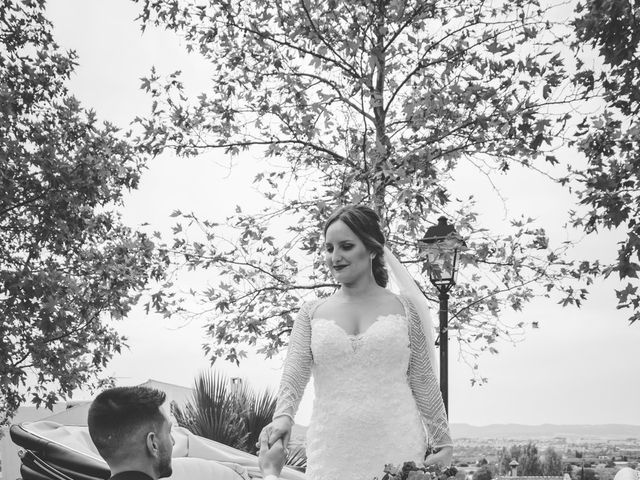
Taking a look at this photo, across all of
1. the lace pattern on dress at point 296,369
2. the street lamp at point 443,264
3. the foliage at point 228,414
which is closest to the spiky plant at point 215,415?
the foliage at point 228,414

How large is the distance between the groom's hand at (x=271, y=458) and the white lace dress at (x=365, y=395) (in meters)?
0.34

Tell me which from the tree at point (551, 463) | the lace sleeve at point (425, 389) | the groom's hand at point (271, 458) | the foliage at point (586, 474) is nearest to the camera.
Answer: the groom's hand at point (271, 458)

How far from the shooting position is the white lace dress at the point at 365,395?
326 centimetres

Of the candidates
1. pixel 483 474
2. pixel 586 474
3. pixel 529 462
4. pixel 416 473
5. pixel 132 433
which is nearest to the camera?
pixel 416 473

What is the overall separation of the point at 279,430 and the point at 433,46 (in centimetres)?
860

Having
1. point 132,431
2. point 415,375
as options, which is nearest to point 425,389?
point 415,375

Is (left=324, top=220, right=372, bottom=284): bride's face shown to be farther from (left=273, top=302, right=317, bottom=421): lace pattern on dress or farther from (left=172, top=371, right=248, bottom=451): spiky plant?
(left=172, top=371, right=248, bottom=451): spiky plant

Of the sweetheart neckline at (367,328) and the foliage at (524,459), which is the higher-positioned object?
the sweetheart neckline at (367,328)

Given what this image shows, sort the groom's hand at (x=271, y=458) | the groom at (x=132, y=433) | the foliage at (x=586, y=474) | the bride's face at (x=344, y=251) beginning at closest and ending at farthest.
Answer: the groom's hand at (x=271, y=458) → the groom at (x=132, y=433) → the bride's face at (x=344, y=251) → the foliage at (x=586, y=474)

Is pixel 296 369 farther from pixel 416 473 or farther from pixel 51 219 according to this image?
pixel 51 219

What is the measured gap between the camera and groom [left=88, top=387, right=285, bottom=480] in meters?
3.12

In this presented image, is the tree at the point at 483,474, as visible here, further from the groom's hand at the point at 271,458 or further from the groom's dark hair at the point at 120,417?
the groom's dark hair at the point at 120,417

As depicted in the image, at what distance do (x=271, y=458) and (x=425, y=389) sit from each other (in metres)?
0.97

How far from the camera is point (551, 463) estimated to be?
9875 mm
